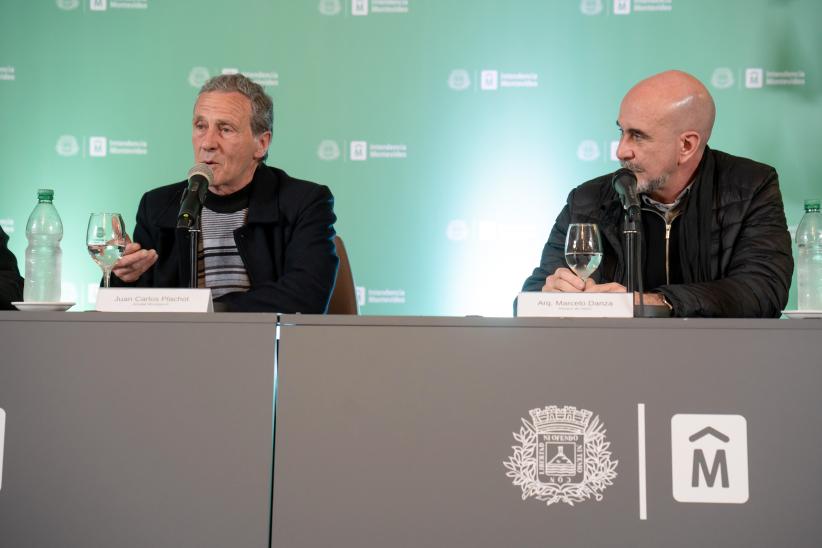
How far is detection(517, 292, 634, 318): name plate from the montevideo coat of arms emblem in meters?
0.20

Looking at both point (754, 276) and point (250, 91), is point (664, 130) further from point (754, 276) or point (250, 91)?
point (250, 91)

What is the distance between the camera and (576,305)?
5.61 ft

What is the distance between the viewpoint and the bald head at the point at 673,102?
273 cm

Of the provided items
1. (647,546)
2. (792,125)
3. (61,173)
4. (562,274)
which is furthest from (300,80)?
(647,546)

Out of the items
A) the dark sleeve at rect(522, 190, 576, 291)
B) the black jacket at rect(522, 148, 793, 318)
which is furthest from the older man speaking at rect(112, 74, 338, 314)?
the black jacket at rect(522, 148, 793, 318)

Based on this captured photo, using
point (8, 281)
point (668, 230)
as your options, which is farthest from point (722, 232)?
point (8, 281)

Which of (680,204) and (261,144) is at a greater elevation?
(261,144)

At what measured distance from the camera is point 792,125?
465cm

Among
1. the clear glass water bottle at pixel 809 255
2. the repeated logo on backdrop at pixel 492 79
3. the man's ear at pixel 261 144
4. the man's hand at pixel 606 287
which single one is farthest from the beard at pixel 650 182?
the repeated logo on backdrop at pixel 492 79

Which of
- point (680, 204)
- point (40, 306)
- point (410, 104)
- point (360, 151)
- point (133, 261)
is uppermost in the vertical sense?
point (410, 104)

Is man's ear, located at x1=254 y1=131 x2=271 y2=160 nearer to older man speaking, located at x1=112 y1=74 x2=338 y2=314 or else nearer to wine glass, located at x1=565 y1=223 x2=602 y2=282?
older man speaking, located at x1=112 y1=74 x2=338 y2=314

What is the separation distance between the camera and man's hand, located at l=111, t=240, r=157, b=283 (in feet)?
7.27

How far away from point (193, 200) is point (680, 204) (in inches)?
62.6

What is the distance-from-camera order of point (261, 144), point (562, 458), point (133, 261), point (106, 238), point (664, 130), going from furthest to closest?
point (261, 144)
point (664, 130)
point (133, 261)
point (106, 238)
point (562, 458)
